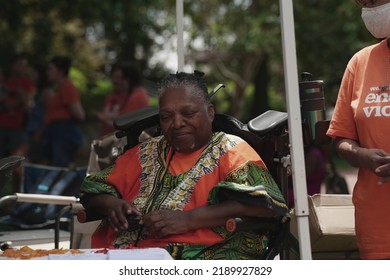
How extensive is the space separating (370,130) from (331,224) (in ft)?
2.87

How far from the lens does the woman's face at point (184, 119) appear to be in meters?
3.98

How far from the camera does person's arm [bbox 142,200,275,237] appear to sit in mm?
3750

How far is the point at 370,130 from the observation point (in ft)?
12.2

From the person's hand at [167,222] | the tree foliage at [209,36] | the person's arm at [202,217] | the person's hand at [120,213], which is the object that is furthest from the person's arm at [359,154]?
the tree foliage at [209,36]

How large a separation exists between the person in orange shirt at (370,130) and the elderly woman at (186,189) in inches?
15.0

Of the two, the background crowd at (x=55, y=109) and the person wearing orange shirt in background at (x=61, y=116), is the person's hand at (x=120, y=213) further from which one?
the person wearing orange shirt in background at (x=61, y=116)

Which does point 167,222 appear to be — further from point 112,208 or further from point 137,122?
point 137,122

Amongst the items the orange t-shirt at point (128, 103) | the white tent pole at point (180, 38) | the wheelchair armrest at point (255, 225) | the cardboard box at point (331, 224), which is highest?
the white tent pole at point (180, 38)

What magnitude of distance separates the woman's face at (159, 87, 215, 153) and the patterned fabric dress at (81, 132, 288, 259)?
67mm

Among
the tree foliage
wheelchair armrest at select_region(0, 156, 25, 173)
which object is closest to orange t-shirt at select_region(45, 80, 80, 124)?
wheelchair armrest at select_region(0, 156, 25, 173)

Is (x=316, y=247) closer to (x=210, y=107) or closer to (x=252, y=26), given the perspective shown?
(x=210, y=107)

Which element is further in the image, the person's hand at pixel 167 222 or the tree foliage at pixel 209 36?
the tree foliage at pixel 209 36
